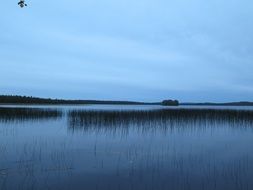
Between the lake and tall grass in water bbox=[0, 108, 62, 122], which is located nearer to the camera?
the lake

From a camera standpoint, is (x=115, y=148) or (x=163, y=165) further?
(x=115, y=148)

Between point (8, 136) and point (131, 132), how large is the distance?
6.50 meters

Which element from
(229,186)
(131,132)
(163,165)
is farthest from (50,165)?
(131,132)

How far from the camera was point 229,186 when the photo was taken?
7801 mm

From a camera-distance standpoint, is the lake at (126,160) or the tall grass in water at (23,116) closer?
the lake at (126,160)

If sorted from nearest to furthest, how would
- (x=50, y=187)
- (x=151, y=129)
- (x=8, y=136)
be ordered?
1. (x=50, y=187)
2. (x=8, y=136)
3. (x=151, y=129)

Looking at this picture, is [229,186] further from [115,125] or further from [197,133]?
[115,125]

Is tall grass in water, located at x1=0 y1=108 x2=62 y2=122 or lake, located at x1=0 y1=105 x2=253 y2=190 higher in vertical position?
tall grass in water, located at x1=0 y1=108 x2=62 y2=122

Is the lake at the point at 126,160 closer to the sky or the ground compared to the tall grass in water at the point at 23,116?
closer to the ground

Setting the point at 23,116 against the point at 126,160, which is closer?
the point at 126,160

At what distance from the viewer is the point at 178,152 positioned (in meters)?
12.7

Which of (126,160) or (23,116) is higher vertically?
(23,116)

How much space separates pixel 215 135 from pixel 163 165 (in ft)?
28.8

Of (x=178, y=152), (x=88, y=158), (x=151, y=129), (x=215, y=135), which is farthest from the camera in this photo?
(x=151, y=129)
